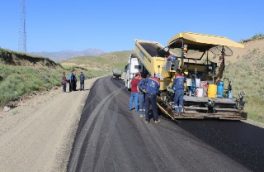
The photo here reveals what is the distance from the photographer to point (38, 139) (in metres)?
13.3

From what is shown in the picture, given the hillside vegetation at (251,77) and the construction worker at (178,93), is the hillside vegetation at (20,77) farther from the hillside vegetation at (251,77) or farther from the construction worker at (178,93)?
the hillside vegetation at (251,77)

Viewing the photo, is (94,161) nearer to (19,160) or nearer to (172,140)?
(19,160)

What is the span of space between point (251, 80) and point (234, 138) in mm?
34230

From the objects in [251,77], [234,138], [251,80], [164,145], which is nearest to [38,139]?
[164,145]

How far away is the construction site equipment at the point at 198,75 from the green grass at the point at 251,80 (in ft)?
7.74

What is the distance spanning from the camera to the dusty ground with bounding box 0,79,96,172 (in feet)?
33.6

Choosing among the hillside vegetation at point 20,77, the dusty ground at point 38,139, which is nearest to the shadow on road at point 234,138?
the dusty ground at point 38,139

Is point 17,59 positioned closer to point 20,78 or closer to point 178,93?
point 20,78

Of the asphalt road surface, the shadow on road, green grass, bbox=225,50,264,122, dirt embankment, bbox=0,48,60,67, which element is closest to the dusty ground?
the asphalt road surface

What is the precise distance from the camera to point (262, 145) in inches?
496

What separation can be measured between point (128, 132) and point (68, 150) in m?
3.02

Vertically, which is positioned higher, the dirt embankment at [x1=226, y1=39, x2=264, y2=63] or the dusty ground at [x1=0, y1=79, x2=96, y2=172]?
the dirt embankment at [x1=226, y1=39, x2=264, y2=63]

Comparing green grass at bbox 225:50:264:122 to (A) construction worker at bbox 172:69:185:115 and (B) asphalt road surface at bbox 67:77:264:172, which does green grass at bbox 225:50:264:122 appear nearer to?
(A) construction worker at bbox 172:69:185:115

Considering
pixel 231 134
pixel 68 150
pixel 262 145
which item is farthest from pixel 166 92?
pixel 68 150
